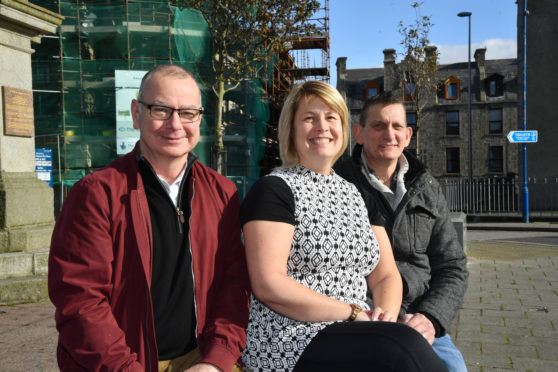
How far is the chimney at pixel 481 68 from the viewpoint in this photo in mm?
40700

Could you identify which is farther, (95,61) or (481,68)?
(481,68)

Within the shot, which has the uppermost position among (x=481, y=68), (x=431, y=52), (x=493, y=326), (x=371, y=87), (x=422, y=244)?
(x=481, y=68)

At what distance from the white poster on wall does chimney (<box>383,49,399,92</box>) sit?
27141 mm

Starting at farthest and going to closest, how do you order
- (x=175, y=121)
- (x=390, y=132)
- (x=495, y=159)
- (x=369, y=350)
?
(x=495, y=159), (x=390, y=132), (x=175, y=121), (x=369, y=350)

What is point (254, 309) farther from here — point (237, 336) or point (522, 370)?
point (522, 370)

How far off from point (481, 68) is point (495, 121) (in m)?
5.03

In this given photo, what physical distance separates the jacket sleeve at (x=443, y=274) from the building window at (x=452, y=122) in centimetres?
3978

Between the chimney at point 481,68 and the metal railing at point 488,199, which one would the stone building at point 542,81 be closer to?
the metal railing at point 488,199

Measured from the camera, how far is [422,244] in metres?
2.86

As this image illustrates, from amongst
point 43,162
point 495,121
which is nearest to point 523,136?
point 43,162

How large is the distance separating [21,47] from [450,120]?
3829 centimetres

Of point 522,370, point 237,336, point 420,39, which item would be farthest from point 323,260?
point 420,39

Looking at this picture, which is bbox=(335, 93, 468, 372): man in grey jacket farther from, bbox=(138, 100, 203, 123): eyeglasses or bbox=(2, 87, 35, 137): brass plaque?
bbox=(2, 87, 35, 137): brass plaque

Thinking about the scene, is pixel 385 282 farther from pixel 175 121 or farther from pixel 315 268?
pixel 175 121
